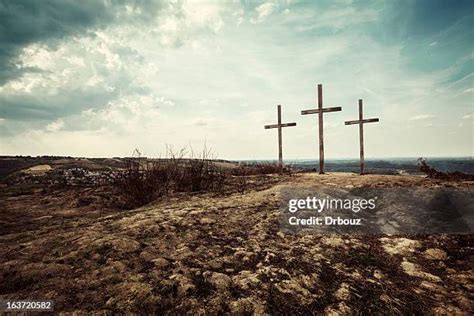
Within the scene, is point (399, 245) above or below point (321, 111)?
below

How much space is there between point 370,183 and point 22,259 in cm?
554

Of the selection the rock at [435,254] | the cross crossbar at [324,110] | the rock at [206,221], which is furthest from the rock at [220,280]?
the cross crossbar at [324,110]

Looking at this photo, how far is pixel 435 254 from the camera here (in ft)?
9.99

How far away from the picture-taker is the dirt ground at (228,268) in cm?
198

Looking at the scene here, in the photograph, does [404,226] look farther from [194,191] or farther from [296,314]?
[194,191]

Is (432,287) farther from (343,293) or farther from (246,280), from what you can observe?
(246,280)

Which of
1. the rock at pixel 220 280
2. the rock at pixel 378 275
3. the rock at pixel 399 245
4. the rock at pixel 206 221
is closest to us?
the rock at pixel 220 280

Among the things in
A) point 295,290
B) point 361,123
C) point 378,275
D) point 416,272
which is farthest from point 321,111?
point 295,290

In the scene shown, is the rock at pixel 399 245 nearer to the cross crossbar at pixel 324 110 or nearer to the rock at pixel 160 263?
the rock at pixel 160 263

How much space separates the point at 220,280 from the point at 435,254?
8.15ft

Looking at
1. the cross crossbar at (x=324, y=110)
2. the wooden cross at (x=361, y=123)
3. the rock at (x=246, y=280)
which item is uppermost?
the cross crossbar at (x=324, y=110)

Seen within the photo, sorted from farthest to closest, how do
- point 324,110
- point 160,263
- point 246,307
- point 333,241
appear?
point 324,110 → point 333,241 → point 160,263 → point 246,307

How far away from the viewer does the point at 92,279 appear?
7.02 feet

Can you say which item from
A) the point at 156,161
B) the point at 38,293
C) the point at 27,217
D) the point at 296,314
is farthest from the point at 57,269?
the point at 156,161
